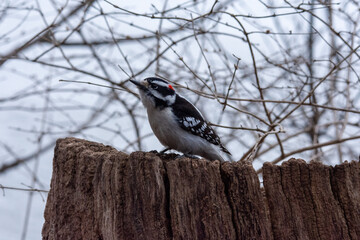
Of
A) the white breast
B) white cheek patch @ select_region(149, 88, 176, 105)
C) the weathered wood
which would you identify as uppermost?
white cheek patch @ select_region(149, 88, 176, 105)

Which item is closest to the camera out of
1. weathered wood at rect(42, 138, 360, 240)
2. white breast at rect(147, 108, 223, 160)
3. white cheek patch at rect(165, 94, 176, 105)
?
weathered wood at rect(42, 138, 360, 240)

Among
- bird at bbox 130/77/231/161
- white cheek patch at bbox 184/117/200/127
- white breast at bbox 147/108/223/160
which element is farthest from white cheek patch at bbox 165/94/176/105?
white cheek patch at bbox 184/117/200/127

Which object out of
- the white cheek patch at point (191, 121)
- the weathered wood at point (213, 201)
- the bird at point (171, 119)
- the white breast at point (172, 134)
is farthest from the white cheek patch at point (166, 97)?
the weathered wood at point (213, 201)

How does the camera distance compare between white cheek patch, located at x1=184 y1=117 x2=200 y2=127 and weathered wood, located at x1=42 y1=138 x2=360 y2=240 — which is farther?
white cheek patch, located at x1=184 y1=117 x2=200 y2=127

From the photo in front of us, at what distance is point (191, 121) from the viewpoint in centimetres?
436

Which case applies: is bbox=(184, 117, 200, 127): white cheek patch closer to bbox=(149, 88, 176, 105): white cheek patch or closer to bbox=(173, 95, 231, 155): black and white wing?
bbox=(173, 95, 231, 155): black and white wing

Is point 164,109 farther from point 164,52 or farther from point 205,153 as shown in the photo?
point 164,52

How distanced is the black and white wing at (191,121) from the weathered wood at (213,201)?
1362 mm

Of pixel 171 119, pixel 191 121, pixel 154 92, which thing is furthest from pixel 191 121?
pixel 154 92

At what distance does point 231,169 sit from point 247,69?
348cm

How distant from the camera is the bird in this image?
428 centimetres

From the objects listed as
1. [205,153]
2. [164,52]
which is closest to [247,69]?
[164,52]

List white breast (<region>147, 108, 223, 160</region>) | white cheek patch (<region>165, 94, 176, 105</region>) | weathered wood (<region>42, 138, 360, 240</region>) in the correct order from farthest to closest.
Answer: white cheek patch (<region>165, 94, 176, 105</region>), white breast (<region>147, 108, 223, 160</region>), weathered wood (<region>42, 138, 360, 240</region>)

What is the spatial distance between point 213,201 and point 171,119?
63.3 inches
